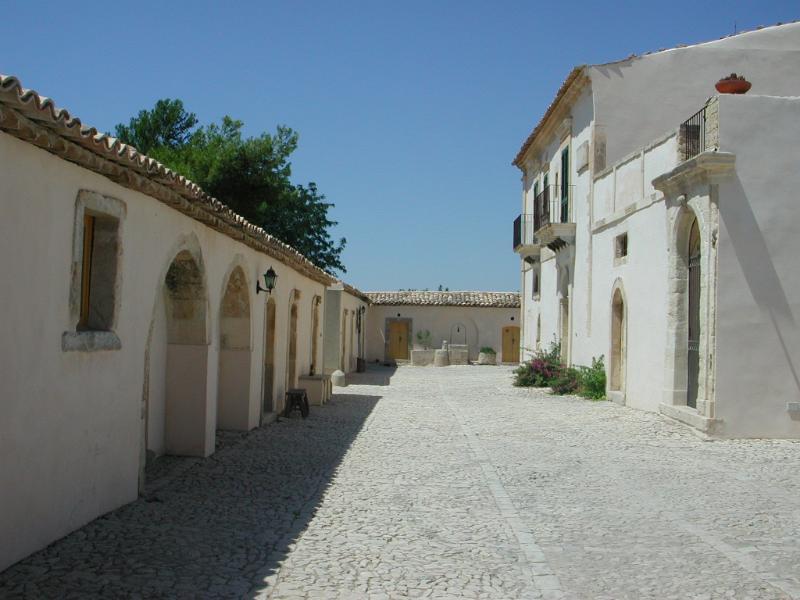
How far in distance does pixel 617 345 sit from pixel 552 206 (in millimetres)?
6982

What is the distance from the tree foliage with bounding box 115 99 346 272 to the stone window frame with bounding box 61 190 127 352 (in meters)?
22.5

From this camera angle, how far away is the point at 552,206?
892 inches

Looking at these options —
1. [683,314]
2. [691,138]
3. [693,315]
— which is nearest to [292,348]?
[683,314]

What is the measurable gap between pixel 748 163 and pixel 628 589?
836cm

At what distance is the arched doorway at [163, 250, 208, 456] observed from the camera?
8859 mm

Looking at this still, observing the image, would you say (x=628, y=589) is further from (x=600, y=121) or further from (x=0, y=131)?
(x=600, y=121)

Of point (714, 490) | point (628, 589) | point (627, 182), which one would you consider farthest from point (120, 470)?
point (627, 182)

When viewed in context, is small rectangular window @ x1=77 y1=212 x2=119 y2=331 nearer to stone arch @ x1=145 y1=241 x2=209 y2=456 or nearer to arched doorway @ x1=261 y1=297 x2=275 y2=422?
stone arch @ x1=145 y1=241 x2=209 y2=456

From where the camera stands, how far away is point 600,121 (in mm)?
18094

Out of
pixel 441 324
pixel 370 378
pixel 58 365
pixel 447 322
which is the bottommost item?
pixel 370 378

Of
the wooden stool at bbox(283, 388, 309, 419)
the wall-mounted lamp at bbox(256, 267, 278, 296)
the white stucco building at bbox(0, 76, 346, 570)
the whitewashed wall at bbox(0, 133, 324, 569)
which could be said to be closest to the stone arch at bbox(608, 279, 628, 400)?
the wooden stool at bbox(283, 388, 309, 419)

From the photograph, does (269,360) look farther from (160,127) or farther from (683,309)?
(160,127)

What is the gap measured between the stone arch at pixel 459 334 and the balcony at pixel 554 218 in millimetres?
13677

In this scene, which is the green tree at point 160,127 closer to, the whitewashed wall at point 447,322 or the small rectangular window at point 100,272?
the whitewashed wall at point 447,322
